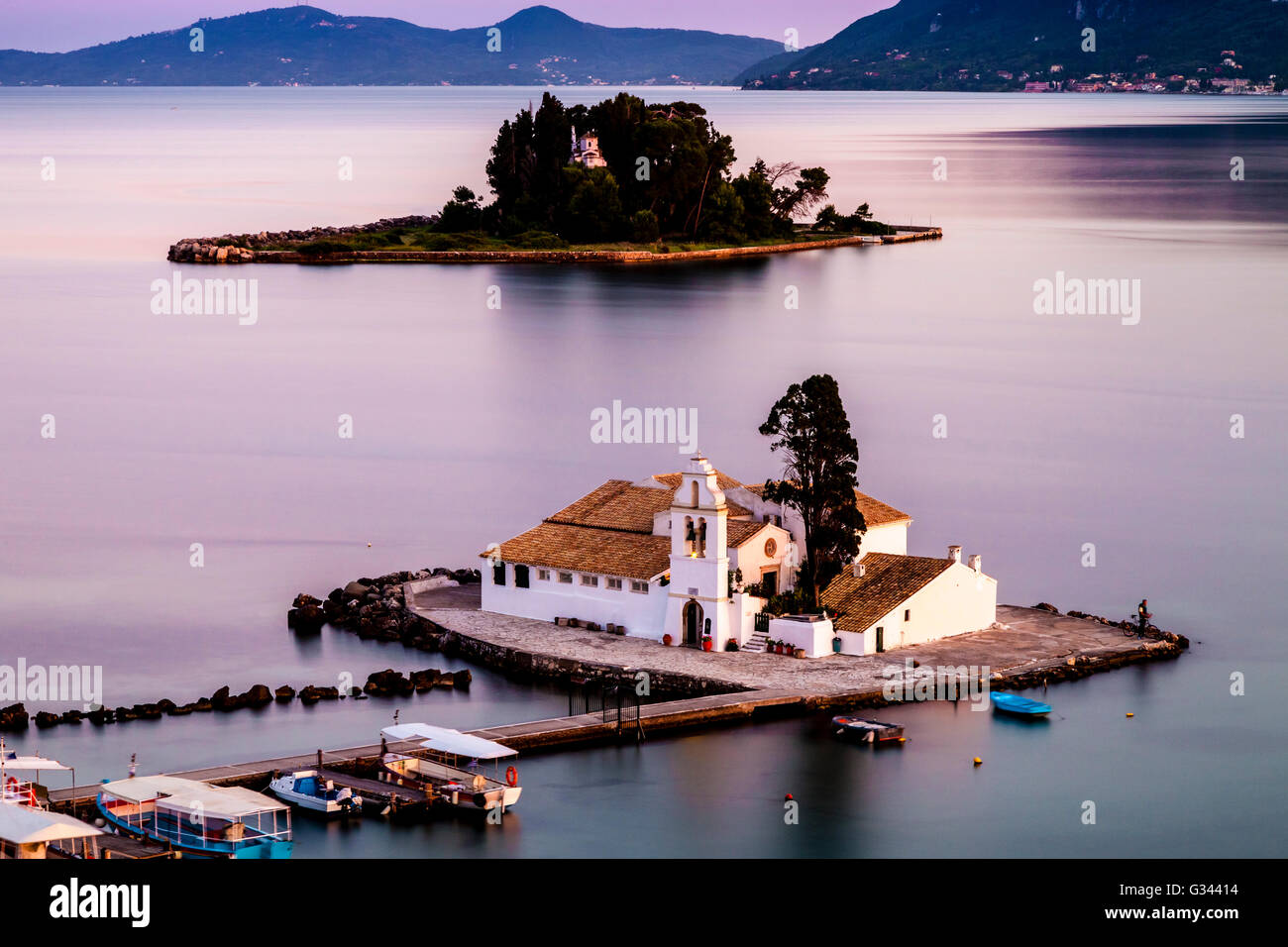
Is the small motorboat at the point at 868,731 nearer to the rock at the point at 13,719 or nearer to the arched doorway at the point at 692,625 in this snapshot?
the arched doorway at the point at 692,625

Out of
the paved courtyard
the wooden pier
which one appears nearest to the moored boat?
the wooden pier

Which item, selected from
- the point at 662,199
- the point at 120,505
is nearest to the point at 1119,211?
the point at 662,199

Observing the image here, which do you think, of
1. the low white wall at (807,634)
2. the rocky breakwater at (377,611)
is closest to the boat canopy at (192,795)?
the rocky breakwater at (377,611)

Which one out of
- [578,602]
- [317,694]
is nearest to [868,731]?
[578,602]

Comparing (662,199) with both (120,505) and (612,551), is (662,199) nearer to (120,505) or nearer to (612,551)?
(120,505)

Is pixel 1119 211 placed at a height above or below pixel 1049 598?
above

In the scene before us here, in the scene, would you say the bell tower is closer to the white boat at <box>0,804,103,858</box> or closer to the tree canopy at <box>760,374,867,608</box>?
the tree canopy at <box>760,374,867,608</box>
